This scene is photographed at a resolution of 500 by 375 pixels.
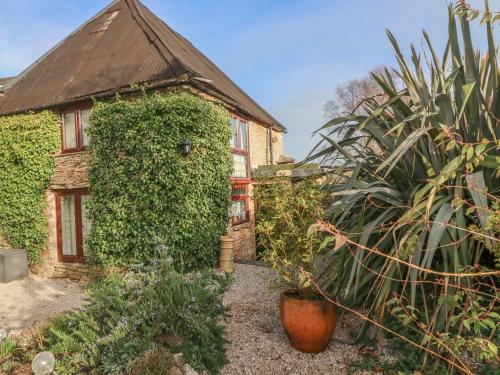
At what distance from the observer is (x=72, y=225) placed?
8.84m

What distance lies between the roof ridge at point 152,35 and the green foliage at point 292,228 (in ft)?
16.0

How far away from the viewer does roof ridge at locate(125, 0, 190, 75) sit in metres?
7.56

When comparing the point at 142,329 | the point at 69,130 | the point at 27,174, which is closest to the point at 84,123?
the point at 69,130

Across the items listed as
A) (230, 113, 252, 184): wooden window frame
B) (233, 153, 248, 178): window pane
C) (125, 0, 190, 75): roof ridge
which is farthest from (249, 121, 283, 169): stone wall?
(125, 0, 190, 75): roof ridge

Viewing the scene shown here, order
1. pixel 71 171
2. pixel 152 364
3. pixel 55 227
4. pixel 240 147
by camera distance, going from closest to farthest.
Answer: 1. pixel 152 364
2. pixel 71 171
3. pixel 55 227
4. pixel 240 147

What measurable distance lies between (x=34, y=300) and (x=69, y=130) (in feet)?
14.1

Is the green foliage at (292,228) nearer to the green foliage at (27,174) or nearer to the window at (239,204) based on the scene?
the window at (239,204)

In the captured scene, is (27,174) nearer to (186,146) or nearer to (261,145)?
(186,146)

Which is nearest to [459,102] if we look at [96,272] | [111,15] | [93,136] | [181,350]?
[181,350]

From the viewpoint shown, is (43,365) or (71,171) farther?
(71,171)

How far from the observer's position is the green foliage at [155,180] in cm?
693

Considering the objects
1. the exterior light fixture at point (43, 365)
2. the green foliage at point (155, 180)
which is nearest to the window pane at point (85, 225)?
the green foliage at point (155, 180)

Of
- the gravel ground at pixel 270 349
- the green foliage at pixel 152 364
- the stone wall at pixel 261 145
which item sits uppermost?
the stone wall at pixel 261 145

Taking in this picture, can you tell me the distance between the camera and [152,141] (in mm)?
6988
